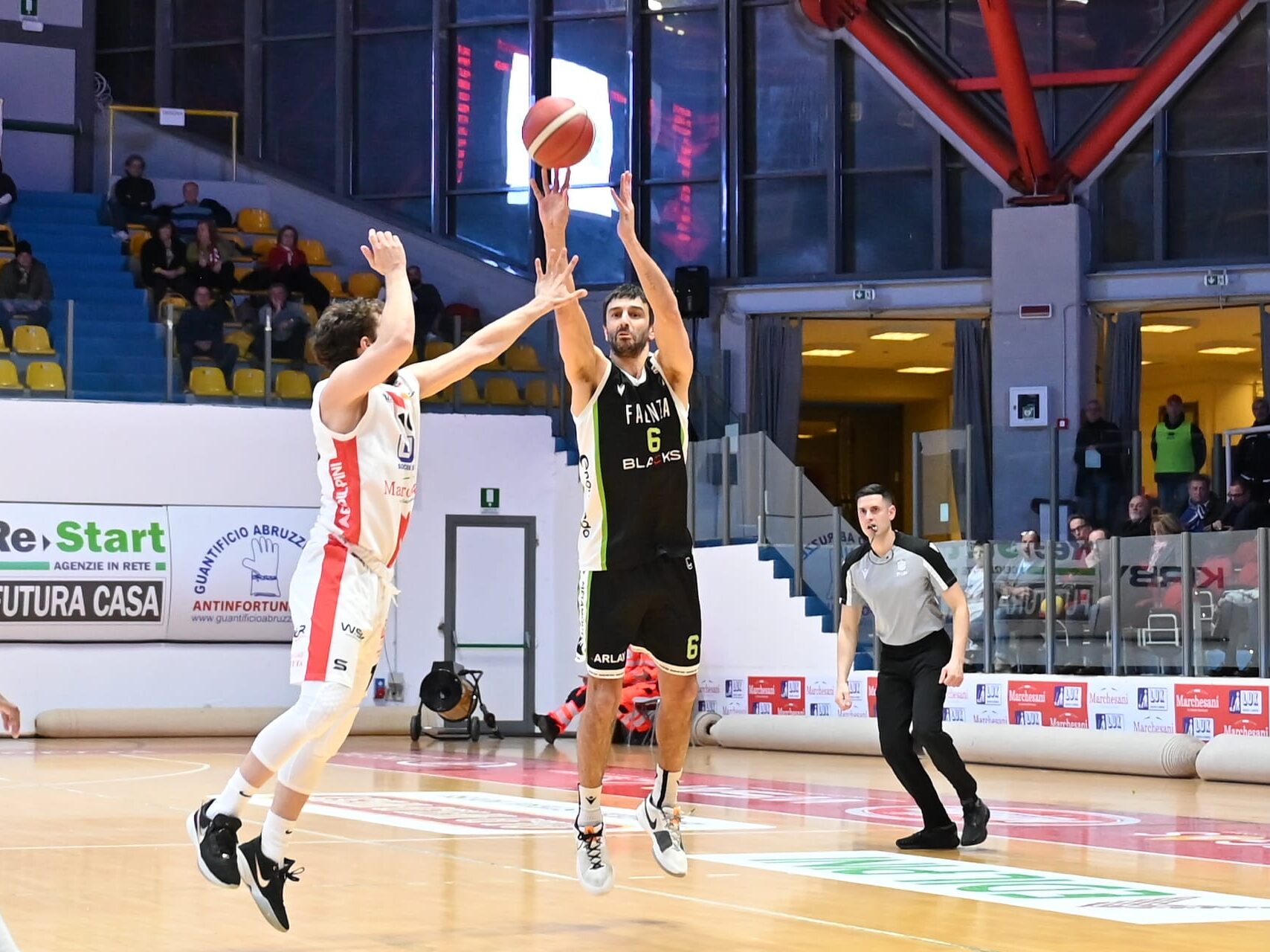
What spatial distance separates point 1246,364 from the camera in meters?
28.2

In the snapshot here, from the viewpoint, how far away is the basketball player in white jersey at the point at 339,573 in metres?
6.28

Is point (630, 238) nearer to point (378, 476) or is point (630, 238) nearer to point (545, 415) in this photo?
point (378, 476)

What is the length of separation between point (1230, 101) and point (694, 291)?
739cm

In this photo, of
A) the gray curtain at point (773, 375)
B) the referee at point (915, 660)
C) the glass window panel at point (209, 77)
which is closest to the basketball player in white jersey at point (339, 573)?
the referee at point (915, 660)

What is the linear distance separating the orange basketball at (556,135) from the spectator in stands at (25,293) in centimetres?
1374

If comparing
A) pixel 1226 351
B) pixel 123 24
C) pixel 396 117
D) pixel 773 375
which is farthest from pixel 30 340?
pixel 1226 351

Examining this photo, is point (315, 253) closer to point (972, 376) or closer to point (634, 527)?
point (972, 376)

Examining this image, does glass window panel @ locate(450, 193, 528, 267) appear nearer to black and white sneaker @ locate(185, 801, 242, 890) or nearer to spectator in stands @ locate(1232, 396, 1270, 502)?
spectator in stands @ locate(1232, 396, 1270, 502)

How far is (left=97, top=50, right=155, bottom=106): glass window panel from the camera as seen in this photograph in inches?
1158

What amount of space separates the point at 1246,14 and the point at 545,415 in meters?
10.4

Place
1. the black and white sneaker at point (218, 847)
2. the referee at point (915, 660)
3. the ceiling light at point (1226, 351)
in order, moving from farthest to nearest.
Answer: the ceiling light at point (1226, 351) < the referee at point (915, 660) < the black and white sneaker at point (218, 847)

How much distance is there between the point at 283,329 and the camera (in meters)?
21.5

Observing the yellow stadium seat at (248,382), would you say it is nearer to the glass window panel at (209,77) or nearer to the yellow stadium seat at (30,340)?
the yellow stadium seat at (30,340)

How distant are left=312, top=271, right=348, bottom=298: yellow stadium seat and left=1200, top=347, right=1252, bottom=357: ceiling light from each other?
12.7 metres
